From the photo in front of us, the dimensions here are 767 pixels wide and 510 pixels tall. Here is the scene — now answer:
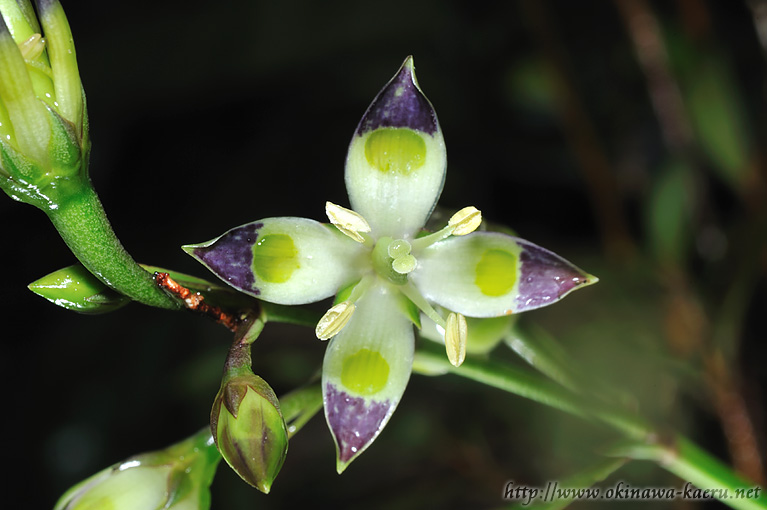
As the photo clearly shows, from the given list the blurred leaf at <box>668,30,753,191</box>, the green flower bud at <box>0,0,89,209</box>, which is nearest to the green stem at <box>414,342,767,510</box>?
the green flower bud at <box>0,0,89,209</box>

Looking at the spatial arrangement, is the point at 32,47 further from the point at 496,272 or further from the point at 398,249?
the point at 496,272

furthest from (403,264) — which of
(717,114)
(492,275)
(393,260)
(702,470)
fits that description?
(717,114)

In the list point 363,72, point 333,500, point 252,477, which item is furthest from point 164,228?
point 252,477

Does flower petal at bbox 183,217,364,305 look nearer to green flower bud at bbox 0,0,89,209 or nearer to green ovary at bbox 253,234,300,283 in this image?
green ovary at bbox 253,234,300,283

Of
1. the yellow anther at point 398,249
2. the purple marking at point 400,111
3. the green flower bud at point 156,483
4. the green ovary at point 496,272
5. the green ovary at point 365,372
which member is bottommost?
the green flower bud at point 156,483

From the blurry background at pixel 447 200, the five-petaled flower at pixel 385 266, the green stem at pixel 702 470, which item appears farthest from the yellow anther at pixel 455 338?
the blurry background at pixel 447 200

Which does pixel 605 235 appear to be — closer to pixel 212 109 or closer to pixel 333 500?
pixel 333 500

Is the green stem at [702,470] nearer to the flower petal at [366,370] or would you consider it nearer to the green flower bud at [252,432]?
the flower petal at [366,370]
